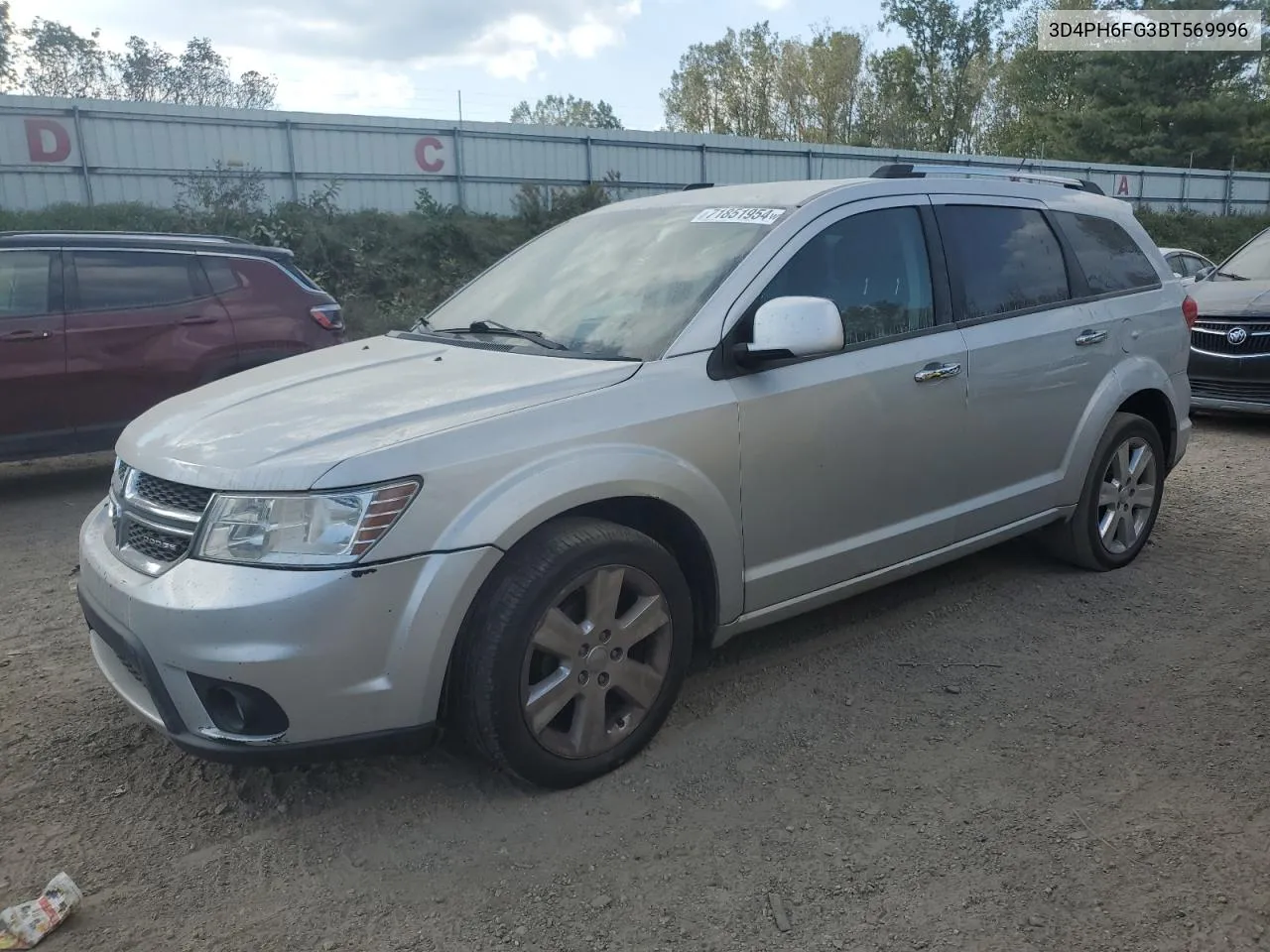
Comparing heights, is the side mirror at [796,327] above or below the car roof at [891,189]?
below

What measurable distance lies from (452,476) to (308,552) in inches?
16.3

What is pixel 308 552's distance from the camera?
2.60 meters

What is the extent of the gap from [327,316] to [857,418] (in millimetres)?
5147

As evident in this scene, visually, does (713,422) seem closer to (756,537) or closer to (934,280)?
(756,537)

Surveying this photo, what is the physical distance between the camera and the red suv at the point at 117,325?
6.57 meters

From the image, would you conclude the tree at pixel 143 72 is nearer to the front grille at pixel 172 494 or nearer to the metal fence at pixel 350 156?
the metal fence at pixel 350 156

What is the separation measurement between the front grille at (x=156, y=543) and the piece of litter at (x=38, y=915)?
2.78 feet

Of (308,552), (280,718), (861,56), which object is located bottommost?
(280,718)

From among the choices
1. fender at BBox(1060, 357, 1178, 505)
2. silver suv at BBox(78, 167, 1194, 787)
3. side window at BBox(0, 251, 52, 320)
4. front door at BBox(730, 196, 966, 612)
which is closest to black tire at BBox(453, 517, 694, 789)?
silver suv at BBox(78, 167, 1194, 787)

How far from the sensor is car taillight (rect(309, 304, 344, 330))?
754cm

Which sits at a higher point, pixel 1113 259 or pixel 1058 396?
pixel 1113 259

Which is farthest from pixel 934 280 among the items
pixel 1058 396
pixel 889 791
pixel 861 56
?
pixel 861 56

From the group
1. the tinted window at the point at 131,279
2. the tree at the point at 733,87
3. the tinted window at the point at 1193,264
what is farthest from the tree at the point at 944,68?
the tinted window at the point at 131,279

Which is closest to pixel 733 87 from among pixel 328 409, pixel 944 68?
pixel 944 68
